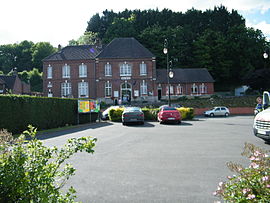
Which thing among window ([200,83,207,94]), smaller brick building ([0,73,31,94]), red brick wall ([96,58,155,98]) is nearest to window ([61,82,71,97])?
red brick wall ([96,58,155,98])

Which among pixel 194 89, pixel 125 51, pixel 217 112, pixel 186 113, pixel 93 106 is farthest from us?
pixel 194 89

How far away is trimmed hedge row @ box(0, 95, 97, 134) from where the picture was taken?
1323cm

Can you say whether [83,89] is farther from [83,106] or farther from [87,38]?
[87,38]

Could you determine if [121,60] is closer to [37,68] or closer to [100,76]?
[100,76]

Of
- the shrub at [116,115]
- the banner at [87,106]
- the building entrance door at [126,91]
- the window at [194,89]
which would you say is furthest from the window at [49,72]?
the window at [194,89]

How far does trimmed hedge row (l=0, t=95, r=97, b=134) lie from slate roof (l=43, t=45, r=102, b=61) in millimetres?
27814

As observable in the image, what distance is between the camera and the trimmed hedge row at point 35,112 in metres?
13.2

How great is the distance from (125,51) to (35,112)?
106ft

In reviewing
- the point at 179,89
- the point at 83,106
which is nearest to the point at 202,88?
the point at 179,89

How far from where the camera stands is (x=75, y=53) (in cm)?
4725

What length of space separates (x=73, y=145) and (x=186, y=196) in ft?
8.14

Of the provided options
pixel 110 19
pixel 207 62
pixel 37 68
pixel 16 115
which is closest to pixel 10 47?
pixel 37 68

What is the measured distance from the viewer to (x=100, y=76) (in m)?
44.8

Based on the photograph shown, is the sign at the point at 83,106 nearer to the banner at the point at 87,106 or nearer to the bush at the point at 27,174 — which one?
the banner at the point at 87,106
